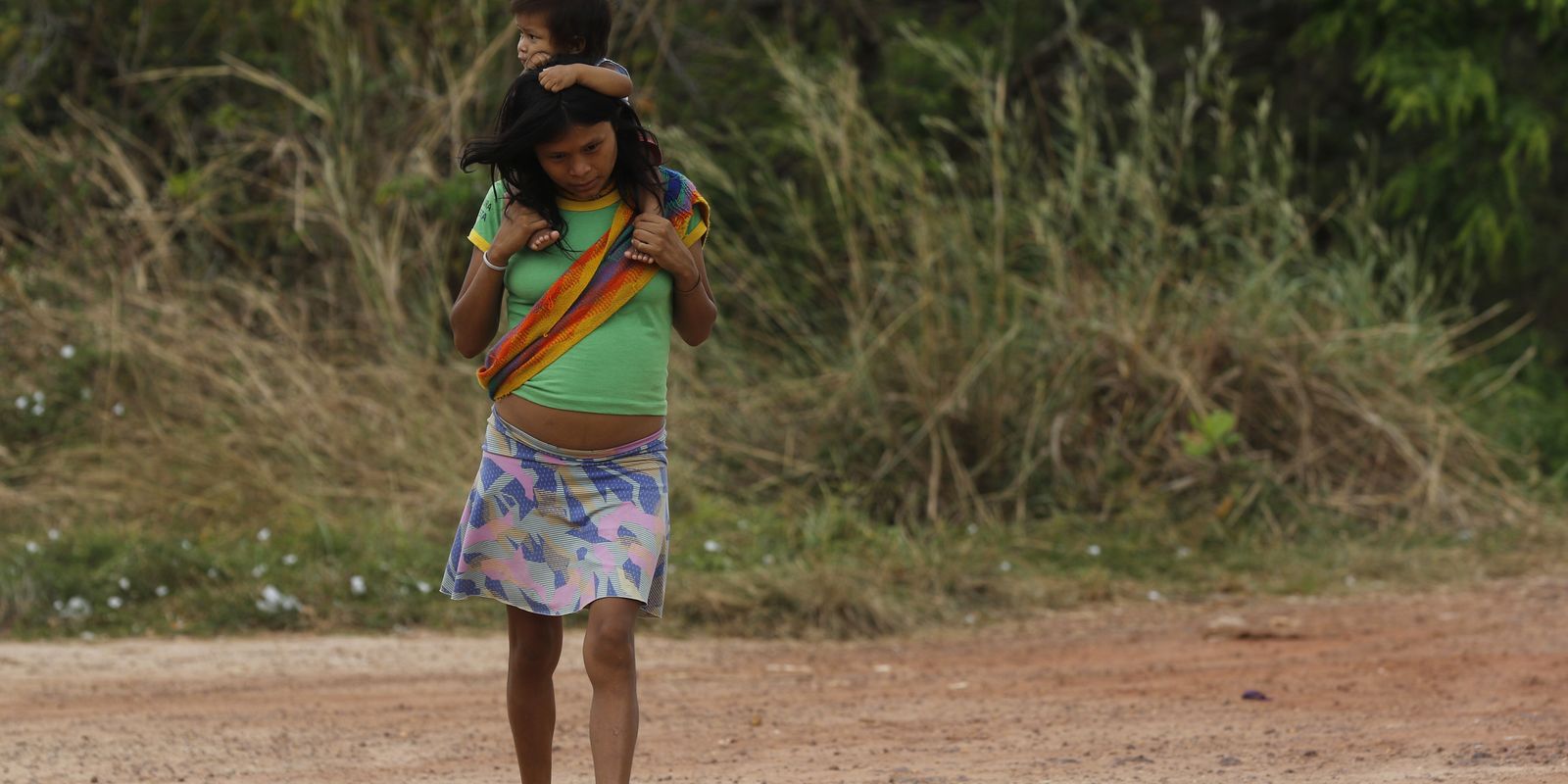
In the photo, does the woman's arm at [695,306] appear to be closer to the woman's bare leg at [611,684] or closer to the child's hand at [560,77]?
the child's hand at [560,77]

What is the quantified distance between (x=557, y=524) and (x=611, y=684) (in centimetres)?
30

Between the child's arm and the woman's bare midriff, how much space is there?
548 millimetres

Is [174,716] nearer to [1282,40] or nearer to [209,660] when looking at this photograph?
[209,660]

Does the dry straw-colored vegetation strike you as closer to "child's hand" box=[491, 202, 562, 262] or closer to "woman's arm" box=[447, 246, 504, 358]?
"woman's arm" box=[447, 246, 504, 358]

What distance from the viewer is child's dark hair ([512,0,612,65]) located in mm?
3104

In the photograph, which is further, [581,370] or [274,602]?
[274,602]

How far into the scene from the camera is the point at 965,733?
4.50 m

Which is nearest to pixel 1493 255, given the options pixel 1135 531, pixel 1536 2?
pixel 1536 2

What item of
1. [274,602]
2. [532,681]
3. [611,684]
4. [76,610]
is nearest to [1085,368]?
[274,602]

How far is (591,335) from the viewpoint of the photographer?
3068 millimetres

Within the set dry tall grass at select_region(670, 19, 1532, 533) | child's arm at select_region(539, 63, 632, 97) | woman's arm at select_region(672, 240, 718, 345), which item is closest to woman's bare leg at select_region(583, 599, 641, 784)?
woman's arm at select_region(672, 240, 718, 345)

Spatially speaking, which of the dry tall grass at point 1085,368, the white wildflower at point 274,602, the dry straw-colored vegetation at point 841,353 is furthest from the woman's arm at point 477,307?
the dry tall grass at point 1085,368

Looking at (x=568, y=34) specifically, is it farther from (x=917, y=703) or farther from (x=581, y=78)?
(x=917, y=703)

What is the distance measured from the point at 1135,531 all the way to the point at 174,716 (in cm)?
389
